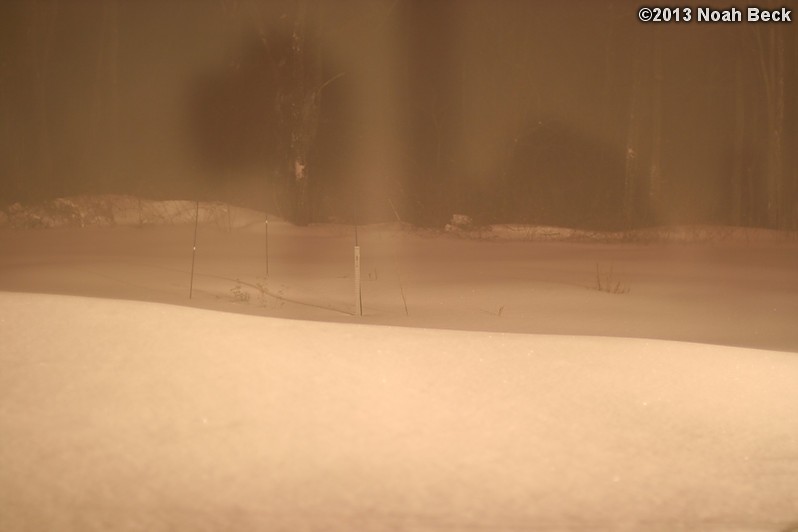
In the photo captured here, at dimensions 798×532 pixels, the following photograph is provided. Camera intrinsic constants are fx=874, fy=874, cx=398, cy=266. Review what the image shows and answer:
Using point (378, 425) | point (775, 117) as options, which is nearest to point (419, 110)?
point (775, 117)

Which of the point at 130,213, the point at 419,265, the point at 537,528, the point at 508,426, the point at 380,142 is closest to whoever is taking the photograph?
the point at 537,528

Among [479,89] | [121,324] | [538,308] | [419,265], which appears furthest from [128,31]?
[121,324]

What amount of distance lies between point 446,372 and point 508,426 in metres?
0.65

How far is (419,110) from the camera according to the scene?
1266 inches

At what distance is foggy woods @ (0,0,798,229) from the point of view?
23375mm

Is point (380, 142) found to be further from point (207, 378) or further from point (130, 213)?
point (207, 378)

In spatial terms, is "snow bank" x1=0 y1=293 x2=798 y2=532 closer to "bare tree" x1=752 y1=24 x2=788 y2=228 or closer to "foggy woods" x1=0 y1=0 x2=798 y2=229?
"foggy woods" x1=0 y1=0 x2=798 y2=229

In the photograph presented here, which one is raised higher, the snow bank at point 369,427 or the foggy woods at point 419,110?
the foggy woods at point 419,110

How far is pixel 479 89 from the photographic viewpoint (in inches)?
1309

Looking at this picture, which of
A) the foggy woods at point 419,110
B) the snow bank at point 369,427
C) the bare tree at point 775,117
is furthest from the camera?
the foggy woods at point 419,110

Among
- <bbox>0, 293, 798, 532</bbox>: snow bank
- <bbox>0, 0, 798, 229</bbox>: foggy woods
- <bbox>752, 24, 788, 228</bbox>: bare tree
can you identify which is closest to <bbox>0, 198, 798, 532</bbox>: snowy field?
<bbox>0, 293, 798, 532</bbox>: snow bank

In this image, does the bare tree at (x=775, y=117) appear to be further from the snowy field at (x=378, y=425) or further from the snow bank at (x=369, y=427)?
the snow bank at (x=369, y=427)


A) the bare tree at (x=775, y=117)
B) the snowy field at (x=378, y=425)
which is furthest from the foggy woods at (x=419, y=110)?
the snowy field at (x=378, y=425)

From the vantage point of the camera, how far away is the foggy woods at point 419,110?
920 inches
